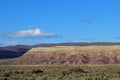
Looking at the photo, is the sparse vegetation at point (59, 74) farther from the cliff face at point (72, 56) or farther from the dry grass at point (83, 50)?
the dry grass at point (83, 50)

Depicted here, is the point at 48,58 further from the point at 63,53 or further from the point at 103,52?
the point at 103,52

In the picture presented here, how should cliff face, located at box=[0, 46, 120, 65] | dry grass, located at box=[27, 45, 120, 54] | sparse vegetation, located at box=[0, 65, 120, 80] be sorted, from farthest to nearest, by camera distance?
dry grass, located at box=[27, 45, 120, 54] → cliff face, located at box=[0, 46, 120, 65] → sparse vegetation, located at box=[0, 65, 120, 80]

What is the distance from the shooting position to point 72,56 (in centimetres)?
15800

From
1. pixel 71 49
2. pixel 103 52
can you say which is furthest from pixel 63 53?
pixel 103 52

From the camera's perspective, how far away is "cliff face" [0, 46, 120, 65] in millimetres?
148637

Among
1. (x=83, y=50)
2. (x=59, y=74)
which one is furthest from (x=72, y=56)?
(x=59, y=74)

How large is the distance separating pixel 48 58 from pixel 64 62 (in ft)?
43.8

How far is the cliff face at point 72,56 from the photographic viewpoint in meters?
149

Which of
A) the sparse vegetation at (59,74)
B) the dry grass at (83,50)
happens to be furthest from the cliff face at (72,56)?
the sparse vegetation at (59,74)

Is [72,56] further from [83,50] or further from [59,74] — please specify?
[59,74]

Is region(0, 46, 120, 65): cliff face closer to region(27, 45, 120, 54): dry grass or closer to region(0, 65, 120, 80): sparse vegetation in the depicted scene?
region(27, 45, 120, 54): dry grass

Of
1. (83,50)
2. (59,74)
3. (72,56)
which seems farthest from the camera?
(83,50)

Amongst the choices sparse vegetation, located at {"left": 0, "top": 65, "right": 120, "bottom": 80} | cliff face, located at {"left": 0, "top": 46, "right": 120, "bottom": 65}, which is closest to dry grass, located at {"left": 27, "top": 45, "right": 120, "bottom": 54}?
cliff face, located at {"left": 0, "top": 46, "right": 120, "bottom": 65}

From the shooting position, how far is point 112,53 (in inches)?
6176
